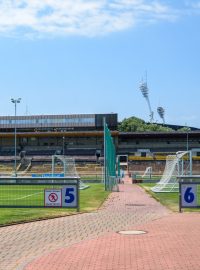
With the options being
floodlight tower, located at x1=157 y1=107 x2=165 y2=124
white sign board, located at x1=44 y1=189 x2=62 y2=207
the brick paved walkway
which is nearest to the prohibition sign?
white sign board, located at x1=44 y1=189 x2=62 y2=207

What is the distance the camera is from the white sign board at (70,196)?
16594 millimetres

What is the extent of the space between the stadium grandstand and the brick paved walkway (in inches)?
3950

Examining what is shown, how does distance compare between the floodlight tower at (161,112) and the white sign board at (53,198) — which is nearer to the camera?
the white sign board at (53,198)

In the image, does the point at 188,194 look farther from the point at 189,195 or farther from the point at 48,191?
the point at 48,191

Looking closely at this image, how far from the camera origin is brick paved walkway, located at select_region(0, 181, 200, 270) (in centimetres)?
841

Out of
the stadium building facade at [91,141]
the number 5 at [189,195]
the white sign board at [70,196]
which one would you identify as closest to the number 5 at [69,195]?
the white sign board at [70,196]

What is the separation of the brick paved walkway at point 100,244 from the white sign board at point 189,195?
165cm

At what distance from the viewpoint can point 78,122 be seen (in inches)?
5266

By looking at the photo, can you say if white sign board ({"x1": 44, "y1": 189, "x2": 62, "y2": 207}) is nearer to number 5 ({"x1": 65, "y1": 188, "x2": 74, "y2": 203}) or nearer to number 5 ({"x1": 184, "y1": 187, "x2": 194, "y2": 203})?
number 5 ({"x1": 65, "y1": 188, "x2": 74, "y2": 203})

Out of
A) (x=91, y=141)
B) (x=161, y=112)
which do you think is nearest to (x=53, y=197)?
(x=91, y=141)

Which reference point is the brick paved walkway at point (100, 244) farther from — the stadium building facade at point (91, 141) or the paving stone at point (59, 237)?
the stadium building facade at point (91, 141)

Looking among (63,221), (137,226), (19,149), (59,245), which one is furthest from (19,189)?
(19,149)

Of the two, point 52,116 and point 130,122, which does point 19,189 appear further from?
point 130,122

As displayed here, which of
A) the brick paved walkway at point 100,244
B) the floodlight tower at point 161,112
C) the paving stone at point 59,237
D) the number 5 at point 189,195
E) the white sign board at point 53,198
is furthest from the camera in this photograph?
the floodlight tower at point 161,112
